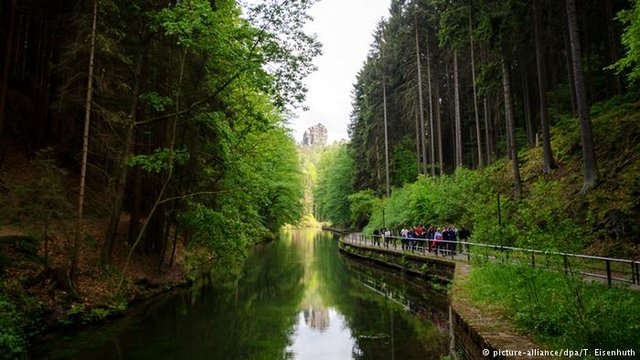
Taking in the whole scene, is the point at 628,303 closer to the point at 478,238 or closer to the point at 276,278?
the point at 478,238

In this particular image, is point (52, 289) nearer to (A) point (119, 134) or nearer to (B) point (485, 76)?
(A) point (119, 134)

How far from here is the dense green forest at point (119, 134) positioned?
38.4 ft

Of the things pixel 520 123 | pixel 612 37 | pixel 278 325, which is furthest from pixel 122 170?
pixel 520 123

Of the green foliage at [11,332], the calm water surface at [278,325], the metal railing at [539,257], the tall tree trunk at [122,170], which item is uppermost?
the tall tree trunk at [122,170]

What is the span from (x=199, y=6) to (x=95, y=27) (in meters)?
3.09

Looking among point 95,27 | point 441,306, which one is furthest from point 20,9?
point 441,306

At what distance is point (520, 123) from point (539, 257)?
30.1 metres

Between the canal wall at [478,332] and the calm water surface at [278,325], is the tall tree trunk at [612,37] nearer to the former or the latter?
the canal wall at [478,332]

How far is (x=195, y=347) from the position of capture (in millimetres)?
10828

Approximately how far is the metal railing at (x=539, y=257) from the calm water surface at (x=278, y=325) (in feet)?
7.46

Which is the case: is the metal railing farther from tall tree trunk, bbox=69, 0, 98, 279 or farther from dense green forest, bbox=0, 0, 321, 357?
tall tree trunk, bbox=69, 0, 98, 279

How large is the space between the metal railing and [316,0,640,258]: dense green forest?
1.04ft

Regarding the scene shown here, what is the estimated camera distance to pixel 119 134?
15.9 meters

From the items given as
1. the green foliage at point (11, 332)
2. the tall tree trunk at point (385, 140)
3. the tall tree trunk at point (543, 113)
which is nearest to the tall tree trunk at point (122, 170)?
the green foliage at point (11, 332)
